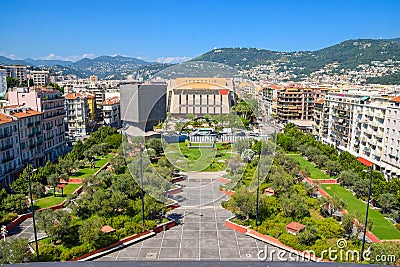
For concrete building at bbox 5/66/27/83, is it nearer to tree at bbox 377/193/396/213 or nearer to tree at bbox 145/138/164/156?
tree at bbox 145/138/164/156

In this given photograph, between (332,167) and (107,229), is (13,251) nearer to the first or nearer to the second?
(107,229)

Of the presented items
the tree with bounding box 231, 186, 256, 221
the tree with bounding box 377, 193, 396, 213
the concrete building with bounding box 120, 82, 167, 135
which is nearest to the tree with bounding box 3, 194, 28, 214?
the tree with bounding box 231, 186, 256, 221

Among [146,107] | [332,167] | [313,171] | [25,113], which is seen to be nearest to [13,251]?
[146,107]

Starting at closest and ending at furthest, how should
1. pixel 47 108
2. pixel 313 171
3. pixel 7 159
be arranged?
1. pixel 7 159
2. pixel 313 171
3. pixel 47 108

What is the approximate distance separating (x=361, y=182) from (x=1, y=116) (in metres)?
12.6

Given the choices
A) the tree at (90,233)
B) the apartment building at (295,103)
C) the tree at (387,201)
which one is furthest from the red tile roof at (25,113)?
the apartment building at (295,103)

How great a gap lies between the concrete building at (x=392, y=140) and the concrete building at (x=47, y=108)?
48.4 ft

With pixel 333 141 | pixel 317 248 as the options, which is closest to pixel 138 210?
pixel 317 248

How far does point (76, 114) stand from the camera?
2509 centimetres

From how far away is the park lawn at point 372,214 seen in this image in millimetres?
8298

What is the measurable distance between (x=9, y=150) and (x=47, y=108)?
4.51 meters

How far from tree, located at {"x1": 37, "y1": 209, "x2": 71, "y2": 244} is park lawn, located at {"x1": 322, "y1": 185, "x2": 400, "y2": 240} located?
21.0 feet

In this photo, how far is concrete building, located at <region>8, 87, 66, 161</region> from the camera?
16.1 meters

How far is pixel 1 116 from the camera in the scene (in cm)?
1270
